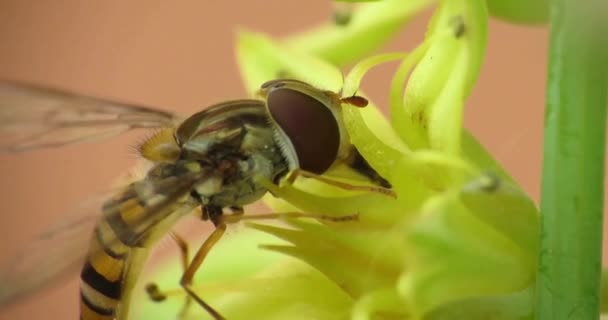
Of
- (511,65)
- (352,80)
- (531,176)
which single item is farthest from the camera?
(511,65)

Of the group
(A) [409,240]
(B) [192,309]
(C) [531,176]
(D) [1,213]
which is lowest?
(D) [1,213]

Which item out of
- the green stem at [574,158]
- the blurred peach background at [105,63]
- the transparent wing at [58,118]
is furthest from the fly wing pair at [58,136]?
the blurred peach background at [105,63]

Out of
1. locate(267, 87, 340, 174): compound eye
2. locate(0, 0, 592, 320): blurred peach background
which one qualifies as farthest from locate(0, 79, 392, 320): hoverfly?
locate(0, 0, 592, 320): blurred peach background

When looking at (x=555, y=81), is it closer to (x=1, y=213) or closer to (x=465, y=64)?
(x=465, y=64)

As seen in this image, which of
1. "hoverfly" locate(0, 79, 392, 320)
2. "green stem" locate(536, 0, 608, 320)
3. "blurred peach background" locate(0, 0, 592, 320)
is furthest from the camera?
A: "blurred peach background" locate(0, 0, 592, 320)

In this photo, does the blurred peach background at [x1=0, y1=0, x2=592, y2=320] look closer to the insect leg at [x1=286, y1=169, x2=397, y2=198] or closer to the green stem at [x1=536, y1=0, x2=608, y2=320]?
the insect leg at [x1=286, y1=169, x2=397, y2=198]

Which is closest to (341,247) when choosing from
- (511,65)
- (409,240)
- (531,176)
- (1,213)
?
(409,240)

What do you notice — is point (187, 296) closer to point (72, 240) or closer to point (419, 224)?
point (72, 240)
